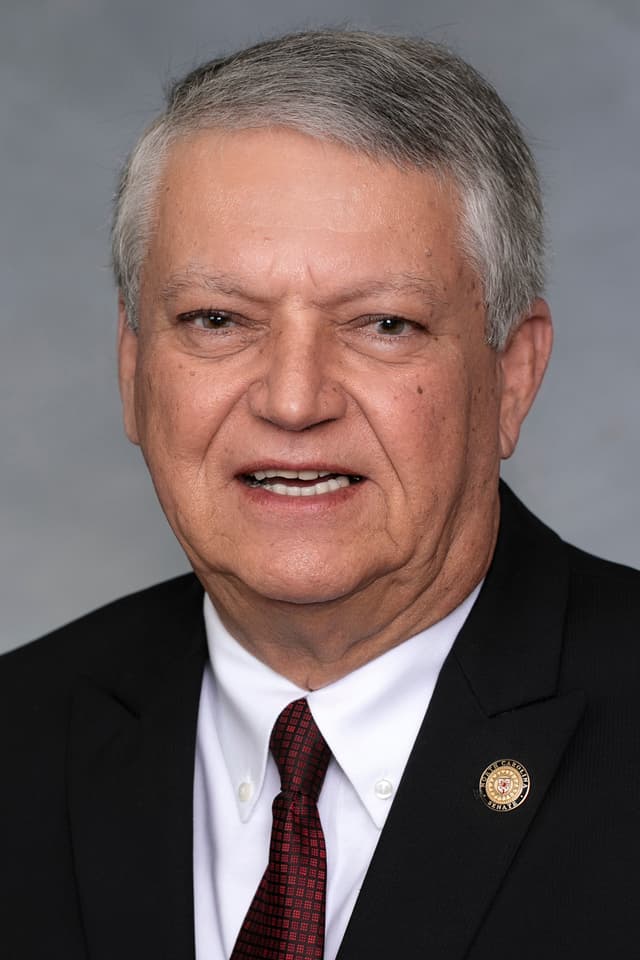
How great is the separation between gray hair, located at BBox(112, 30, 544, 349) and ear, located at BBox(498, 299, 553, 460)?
7cm

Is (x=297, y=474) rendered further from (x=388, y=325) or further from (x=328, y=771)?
(x=328, y=771)

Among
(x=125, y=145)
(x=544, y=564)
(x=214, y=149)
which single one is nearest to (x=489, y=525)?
(x=544, y=564)

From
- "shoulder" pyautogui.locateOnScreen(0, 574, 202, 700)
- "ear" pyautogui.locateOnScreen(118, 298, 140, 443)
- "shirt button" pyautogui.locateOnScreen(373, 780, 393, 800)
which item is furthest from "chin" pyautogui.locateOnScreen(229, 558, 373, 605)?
"shoulder" pyautogui.locateOnScreen(0, 574, 202, 700)

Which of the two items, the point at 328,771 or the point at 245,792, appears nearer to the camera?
the point at 328,771

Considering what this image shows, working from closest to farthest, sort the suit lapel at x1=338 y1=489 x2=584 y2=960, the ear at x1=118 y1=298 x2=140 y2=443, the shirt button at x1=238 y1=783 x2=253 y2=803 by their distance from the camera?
the suit lapel at x1=338 y1=489 x2=584 y2=960 < the shirt button at x1=238 y1=783 x2=253 y2=803 < the ear at x1=118 y1=298 x2=140 y2=443

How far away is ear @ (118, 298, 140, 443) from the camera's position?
409 centimetres

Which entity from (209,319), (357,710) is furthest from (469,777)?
(209,319)

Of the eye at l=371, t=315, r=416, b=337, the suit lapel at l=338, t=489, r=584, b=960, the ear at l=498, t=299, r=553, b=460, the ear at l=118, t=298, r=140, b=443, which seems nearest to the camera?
the suit lapel at l=338, t=489, r=584, b=960

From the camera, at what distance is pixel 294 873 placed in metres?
3.58

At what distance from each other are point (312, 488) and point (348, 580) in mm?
211

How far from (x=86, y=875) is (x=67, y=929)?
4.9 inches

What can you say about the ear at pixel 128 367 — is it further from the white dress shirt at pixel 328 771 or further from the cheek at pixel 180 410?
the white dress shirt at pixel 328 771

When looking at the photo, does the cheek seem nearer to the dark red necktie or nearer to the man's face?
the man's face

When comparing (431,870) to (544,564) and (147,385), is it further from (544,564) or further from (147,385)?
(147,385)
